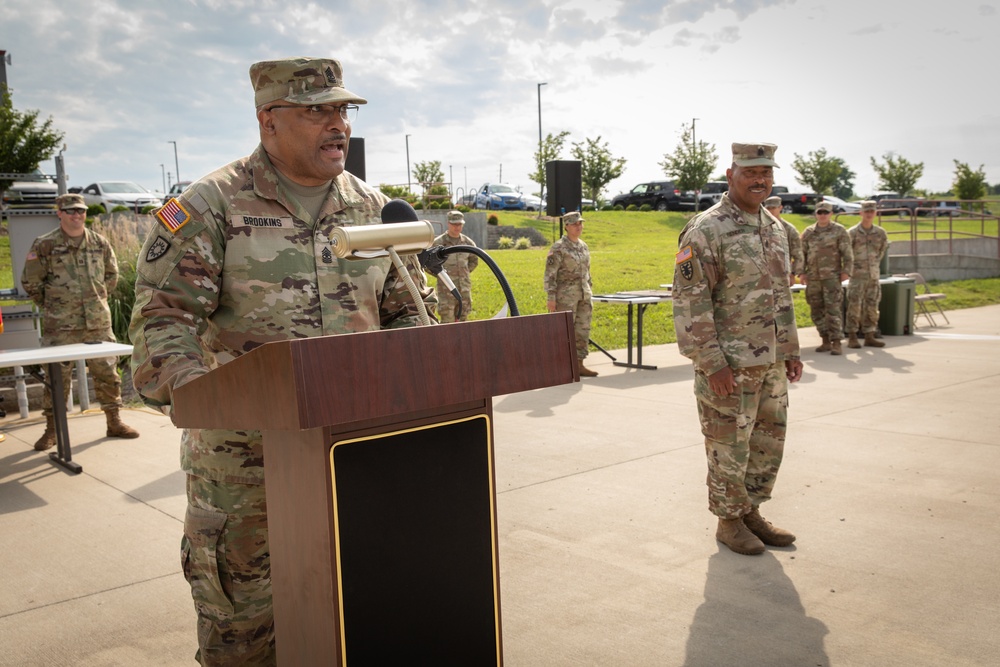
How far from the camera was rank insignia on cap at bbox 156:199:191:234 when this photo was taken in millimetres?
2170

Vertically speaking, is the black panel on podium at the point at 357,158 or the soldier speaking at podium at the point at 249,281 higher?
the black panel on podium at the point at 357,158

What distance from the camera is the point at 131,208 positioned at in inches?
1070

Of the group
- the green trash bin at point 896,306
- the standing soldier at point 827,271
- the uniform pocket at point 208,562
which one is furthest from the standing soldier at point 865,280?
the uniform pocket at point 208,562

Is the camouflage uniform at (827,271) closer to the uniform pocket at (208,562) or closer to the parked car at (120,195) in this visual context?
the uniform pocket at (208,562)

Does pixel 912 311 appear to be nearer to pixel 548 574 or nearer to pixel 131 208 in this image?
pixel 548 574

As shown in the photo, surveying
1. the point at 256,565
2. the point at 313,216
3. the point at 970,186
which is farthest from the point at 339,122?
the point at 970,186

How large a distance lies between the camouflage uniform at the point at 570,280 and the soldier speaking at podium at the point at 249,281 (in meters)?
8.49

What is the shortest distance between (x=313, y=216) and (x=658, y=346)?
452 inches

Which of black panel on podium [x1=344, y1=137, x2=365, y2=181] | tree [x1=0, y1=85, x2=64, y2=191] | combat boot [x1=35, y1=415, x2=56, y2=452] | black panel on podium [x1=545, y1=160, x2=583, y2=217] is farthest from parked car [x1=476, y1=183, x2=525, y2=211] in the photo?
combat boot [x1=35, y1=415, x2=56, y2=452]

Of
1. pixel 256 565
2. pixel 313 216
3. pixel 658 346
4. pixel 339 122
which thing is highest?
pixel 339 122

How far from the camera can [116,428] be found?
7535mm

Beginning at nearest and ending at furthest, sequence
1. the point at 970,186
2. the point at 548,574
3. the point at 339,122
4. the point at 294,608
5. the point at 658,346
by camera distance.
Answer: the point at 294,608
the point at 339,122
the point at 548,574
the point at 658,346
the point at 970,186

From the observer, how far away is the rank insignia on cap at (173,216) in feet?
7.12

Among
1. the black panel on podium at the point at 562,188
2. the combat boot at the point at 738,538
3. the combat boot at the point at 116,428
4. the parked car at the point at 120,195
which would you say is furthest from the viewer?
the parked car at the point at 120,195
